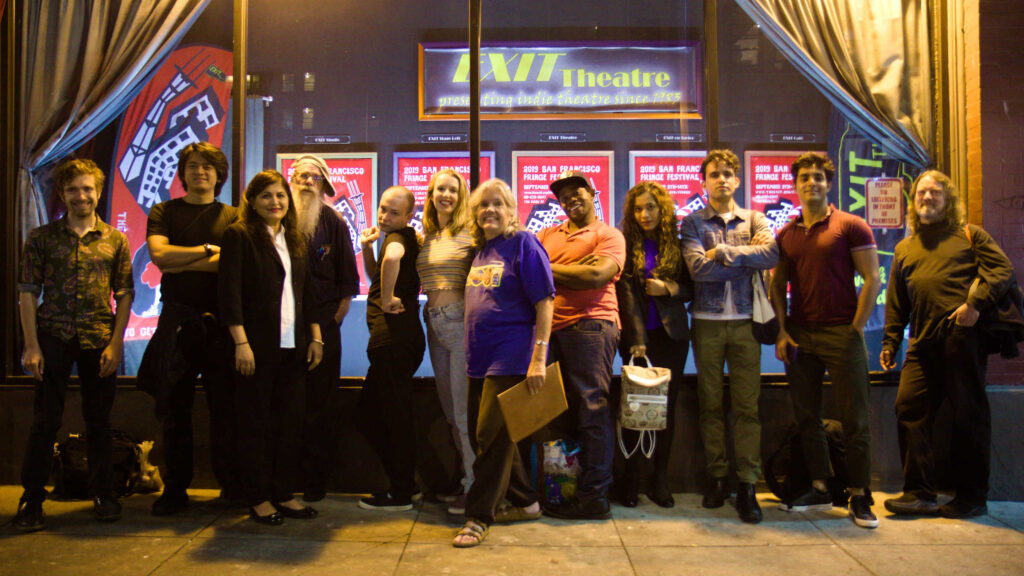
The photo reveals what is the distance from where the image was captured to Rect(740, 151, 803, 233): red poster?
6.36m

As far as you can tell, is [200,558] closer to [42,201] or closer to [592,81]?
[42,201]

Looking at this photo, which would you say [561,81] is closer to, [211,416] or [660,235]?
[660,235]

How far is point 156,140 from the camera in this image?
19.8 ft

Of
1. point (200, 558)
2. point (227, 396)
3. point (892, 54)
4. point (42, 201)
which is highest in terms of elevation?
point (892, 54)

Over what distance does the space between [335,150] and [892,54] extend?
4.85 m

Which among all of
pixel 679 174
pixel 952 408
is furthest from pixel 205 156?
pixel 952 408

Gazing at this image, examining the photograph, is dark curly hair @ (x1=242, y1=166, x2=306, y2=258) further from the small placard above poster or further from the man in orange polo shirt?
the small placard above poster

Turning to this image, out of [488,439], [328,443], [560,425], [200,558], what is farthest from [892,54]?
[200,558]

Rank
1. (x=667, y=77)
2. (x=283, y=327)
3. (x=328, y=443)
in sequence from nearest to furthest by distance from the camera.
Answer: (x=283, y=327) → (x=328, y=443) → (x=667, y=77)

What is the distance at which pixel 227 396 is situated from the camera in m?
4.20

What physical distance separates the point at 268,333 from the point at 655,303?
243cm

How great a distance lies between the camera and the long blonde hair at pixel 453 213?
424 cm

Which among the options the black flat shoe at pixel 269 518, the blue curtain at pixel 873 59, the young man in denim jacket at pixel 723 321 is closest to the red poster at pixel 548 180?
the blue curtain at pixel 873 59

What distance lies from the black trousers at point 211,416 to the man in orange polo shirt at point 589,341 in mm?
2016
